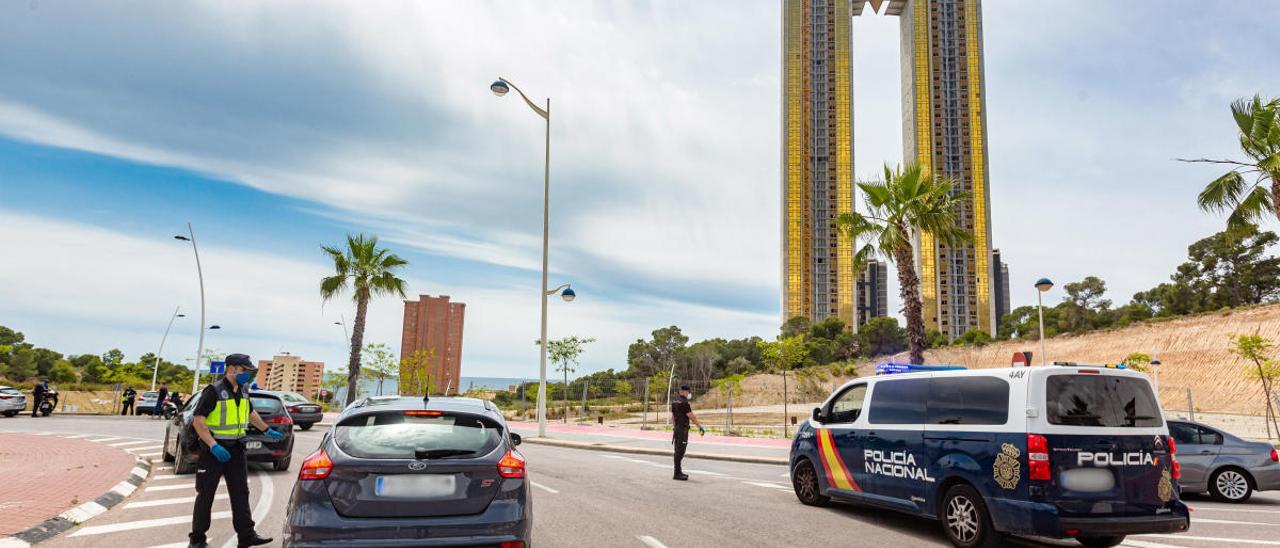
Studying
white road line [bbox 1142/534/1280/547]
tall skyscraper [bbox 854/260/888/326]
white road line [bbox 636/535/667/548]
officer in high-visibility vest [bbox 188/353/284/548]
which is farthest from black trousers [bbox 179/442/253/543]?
tall skyscraper [bbox 854/260/888/326]

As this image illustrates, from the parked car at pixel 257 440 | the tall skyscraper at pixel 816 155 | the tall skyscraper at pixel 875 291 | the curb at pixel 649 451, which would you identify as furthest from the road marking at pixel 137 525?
the tall skyscraper at pixel 875 291

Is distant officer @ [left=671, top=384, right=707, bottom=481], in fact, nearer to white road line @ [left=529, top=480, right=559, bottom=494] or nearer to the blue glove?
white road line @ [left=529, top=480, right=559, bottom=494]

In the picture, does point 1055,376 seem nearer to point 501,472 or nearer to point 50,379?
point 501,472

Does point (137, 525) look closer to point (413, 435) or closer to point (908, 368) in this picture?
point (413, 435)

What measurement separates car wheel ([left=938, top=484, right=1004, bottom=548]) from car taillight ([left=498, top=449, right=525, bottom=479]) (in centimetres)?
456

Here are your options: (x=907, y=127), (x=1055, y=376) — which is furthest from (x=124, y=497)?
(x=907, y=127)

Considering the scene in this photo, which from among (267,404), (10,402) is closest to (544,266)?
(267,404)

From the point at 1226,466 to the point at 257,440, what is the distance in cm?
1635

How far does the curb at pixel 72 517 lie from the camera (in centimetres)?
661

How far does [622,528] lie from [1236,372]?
45831 mm

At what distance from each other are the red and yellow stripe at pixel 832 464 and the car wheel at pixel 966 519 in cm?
144

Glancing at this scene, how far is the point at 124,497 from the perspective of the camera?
370 inches

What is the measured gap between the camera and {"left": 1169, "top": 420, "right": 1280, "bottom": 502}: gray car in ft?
35.9

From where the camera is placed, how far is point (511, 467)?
5066 millimetres
